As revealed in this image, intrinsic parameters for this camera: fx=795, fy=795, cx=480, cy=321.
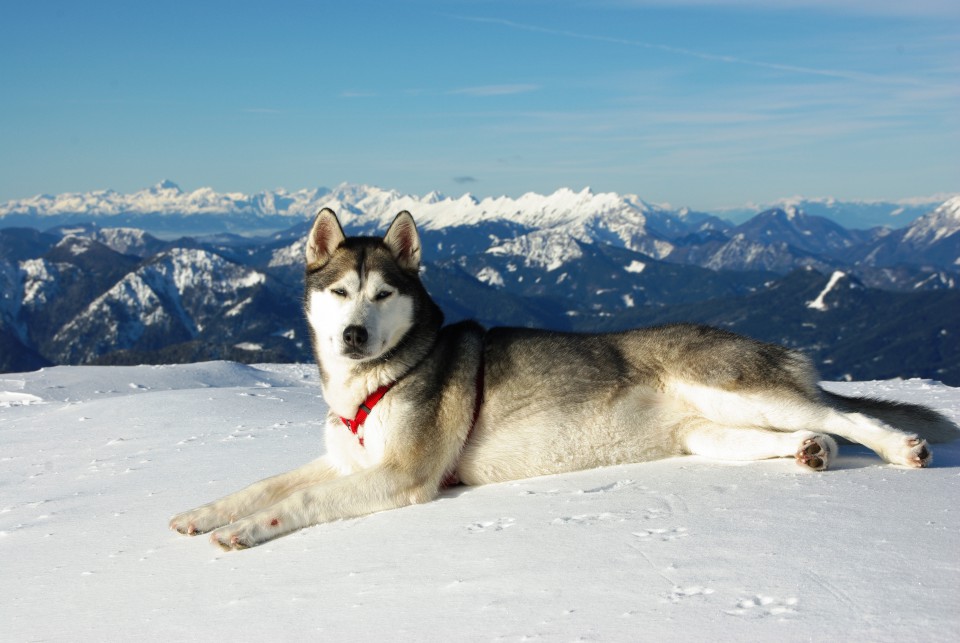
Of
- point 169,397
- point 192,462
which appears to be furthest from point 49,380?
point 192,462

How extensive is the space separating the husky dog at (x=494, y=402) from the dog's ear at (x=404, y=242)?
0.01 m

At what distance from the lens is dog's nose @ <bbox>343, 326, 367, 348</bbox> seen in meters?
6.49

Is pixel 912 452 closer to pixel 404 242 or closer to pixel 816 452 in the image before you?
pixel 816 452

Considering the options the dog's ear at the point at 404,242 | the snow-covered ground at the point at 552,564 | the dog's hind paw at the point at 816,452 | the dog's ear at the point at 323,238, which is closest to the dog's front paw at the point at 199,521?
the snow-covered ground at the point at 552,564

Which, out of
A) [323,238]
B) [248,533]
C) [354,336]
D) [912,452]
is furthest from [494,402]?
[912,452]

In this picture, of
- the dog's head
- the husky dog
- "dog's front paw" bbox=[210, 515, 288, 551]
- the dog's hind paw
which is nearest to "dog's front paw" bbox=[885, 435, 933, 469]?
the husky dog

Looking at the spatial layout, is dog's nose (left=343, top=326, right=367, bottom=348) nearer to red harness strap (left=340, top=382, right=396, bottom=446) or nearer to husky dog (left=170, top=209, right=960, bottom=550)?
husky dog (left=170, top=209, right=960, bottom=550)

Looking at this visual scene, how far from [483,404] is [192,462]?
16.4 ft

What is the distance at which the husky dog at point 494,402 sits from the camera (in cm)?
664

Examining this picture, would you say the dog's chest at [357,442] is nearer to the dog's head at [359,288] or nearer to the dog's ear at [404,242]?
the dog's head at [359,288]

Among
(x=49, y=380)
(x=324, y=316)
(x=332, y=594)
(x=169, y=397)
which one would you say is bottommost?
(x=49, y=380)

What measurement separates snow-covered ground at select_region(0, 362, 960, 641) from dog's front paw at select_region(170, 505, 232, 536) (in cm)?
14

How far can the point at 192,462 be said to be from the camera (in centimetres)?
1028

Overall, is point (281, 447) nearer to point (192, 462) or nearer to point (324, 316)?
point (192, 462)
